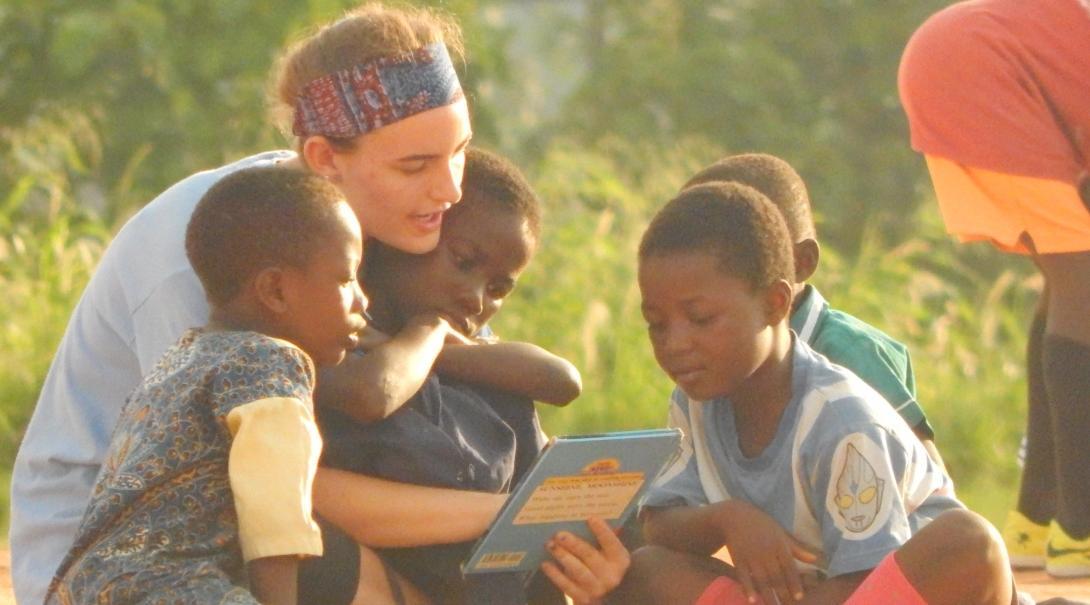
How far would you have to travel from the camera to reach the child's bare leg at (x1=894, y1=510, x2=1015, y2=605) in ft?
12.0

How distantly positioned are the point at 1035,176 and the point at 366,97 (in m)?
2.06

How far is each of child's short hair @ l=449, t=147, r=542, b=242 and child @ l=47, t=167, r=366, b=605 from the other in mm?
742

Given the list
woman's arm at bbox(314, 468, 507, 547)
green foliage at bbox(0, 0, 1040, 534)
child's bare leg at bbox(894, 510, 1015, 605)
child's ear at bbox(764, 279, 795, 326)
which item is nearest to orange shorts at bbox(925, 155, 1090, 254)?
child's ear at bbox(764, 279, 795, 326)

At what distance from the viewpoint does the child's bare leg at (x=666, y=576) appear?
3.97m

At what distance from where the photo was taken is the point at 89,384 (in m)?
4.06

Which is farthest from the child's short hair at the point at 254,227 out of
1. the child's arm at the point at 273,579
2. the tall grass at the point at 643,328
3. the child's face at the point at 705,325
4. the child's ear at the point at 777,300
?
the tall grass at the point at 643,328

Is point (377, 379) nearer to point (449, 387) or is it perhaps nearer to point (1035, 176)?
point (449, 387)

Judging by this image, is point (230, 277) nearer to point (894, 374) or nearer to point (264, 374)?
point (264, 374)

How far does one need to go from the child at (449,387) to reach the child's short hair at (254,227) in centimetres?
34

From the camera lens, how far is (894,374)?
4.29m

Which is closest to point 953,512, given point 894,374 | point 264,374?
point 894,374

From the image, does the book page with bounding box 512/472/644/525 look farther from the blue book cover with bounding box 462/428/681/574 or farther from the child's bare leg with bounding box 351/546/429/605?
the child's bare leg with bounding box 351/546/429/605

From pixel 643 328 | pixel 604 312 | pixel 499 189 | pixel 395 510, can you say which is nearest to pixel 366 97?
pixel 499 189

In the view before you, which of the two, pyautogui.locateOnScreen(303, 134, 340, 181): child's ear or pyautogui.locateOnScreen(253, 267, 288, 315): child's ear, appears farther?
pyautogui.locateOnScreen(303, 134, 340, 181): child's ear
